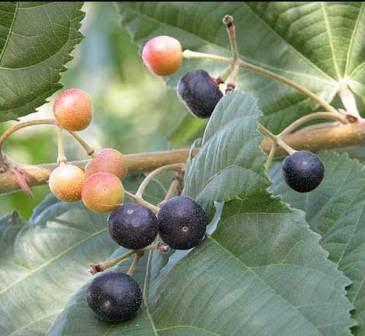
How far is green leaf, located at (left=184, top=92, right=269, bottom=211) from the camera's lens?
148cm

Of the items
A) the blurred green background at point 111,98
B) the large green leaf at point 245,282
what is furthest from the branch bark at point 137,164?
the blurred green background at point 111,98

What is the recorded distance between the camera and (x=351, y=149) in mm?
2105

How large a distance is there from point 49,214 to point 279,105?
66 cm

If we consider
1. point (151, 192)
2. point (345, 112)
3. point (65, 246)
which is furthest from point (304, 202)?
point (65, 246)

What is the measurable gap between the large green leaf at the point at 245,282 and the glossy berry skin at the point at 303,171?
7.9 inches

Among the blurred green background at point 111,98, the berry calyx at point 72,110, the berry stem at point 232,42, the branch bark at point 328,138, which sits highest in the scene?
the berry stem at point 232,42

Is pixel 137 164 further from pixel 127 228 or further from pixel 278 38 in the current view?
pixel 278 38

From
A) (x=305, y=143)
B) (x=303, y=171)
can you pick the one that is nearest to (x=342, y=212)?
(x=303, y=171)

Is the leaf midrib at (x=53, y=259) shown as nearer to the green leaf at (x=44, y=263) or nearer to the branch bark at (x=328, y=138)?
the green leaf at (x=44, y=263)

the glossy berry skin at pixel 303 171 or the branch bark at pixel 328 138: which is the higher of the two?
the glossy berry skin at pixel 303 171

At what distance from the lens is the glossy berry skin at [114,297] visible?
4.99ft

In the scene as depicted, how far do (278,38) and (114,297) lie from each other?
1067 millimetres

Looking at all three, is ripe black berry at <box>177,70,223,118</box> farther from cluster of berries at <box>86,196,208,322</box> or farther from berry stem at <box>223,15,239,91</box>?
cluster of berries at <box>86,196,208,322</box>

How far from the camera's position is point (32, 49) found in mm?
1676
